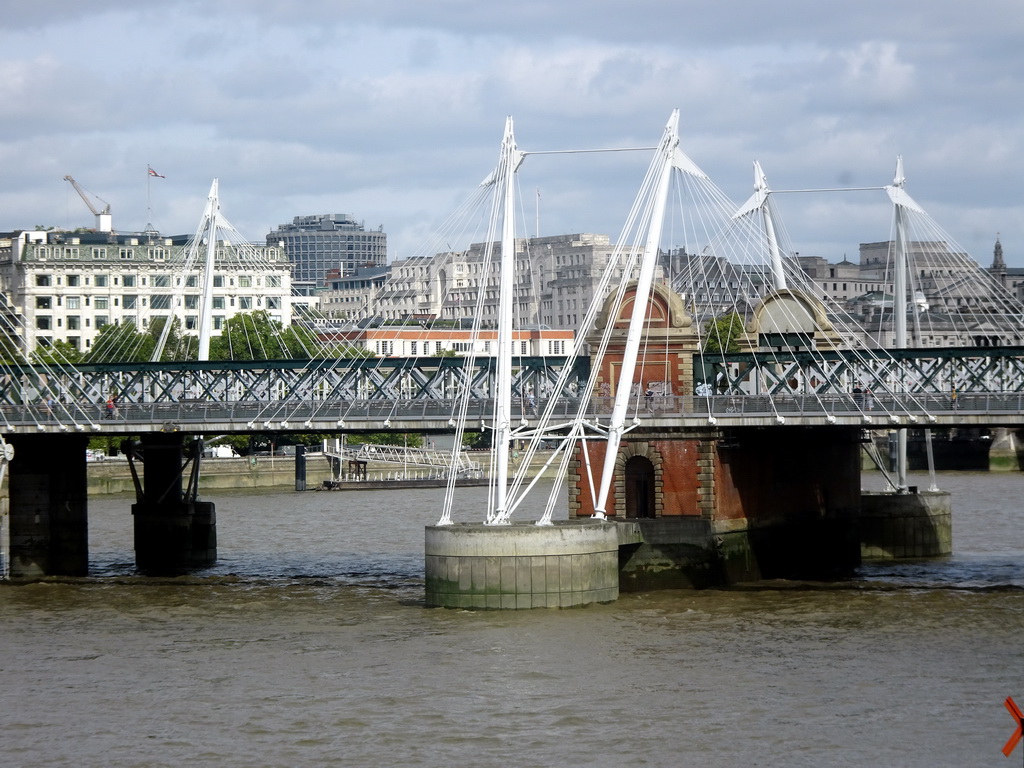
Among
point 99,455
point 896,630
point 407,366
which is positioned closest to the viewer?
point 896,630

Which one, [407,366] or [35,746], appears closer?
[35,746]

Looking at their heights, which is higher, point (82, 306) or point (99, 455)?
point (82, 306)

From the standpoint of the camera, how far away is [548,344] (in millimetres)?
154125

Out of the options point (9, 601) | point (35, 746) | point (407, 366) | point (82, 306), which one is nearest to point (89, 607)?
point (9, 601)

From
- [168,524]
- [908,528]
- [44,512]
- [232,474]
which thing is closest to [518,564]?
[44,512]

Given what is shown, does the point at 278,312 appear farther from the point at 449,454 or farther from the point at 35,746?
the point at 35,746

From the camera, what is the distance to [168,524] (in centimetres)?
7619

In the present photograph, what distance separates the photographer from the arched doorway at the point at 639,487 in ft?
204

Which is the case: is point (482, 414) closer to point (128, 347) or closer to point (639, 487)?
point (639, 487)

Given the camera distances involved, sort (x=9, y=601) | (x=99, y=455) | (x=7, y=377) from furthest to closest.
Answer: (x=99, y=455) < (x=7, y=377) < (x=9, y=601)

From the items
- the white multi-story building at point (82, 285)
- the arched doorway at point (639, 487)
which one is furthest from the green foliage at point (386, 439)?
the arched doorway at point (639, 487)

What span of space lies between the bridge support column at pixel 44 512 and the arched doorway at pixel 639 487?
21.7m

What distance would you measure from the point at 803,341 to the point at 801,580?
8209 mm

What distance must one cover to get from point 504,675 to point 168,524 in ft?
110
